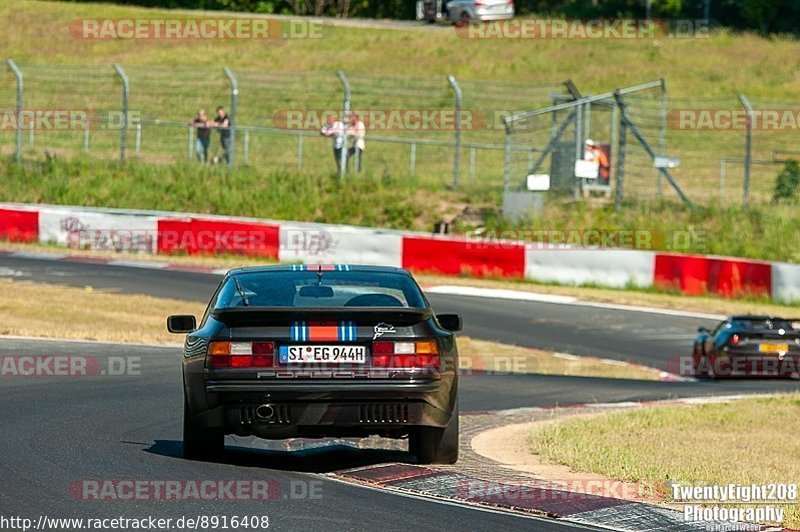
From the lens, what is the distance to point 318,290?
9.34 m

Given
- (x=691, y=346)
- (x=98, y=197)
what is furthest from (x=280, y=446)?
(x=98, y=197)

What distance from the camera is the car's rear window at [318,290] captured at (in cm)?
905

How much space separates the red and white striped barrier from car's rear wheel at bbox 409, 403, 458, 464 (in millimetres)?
15653

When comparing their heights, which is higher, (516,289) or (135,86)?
(135,86)

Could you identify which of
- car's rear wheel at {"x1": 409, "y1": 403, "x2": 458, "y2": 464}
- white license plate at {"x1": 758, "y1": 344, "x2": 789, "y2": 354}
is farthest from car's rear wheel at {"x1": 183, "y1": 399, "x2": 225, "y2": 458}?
white license plate at {"x1": 758, "y1": 344, "x2": 789, "y2": 354}

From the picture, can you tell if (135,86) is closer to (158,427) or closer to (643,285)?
(643,285)

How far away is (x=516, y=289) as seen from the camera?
80.7 ft

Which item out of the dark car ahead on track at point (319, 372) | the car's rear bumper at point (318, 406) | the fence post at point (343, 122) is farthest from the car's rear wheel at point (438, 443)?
the fence post at point (343, 122)

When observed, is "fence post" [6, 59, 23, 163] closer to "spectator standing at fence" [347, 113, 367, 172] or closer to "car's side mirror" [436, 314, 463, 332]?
"spectator standing at fence" [347, 113, 367, 172]

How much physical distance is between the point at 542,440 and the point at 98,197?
21914mm

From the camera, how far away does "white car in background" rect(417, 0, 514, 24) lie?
56469mm

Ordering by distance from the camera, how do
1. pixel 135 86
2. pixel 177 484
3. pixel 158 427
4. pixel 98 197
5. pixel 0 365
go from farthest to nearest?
pixel 135 86 < pixel 98 197 < pixel 0 365 < pixel 158 427 < pixel 177 484

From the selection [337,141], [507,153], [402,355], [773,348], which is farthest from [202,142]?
[402,355]

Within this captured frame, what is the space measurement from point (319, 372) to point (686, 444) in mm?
4536
